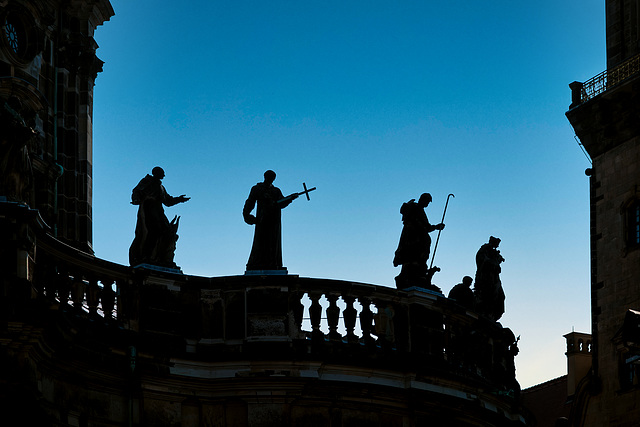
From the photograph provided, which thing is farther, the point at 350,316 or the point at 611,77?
the point at 611,77

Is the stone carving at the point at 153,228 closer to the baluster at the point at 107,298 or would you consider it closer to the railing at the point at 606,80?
the baluster at the point at 107,298

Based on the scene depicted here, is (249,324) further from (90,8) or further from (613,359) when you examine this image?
(613,359)

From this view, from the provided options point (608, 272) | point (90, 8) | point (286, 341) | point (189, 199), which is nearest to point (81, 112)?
point (90, 8)

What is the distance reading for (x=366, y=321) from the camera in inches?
1391

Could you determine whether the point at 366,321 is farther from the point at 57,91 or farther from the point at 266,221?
the point at 57,91

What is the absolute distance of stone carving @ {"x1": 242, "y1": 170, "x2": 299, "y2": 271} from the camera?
1399 inches

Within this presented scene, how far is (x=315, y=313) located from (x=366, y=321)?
3.38 feet

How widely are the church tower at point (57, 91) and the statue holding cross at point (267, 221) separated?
4789 millimetres

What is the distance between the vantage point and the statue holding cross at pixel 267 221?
35.5m

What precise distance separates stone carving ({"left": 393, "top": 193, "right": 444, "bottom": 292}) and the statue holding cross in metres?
2.26

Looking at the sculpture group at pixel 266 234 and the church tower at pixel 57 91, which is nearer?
the sculpture group at pixel 266 234

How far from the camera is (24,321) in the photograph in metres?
30.8

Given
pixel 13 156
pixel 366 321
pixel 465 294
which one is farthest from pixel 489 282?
pixel 13 156

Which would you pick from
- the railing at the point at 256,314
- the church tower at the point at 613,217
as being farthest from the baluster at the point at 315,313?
the church tower at the point at 613,217
